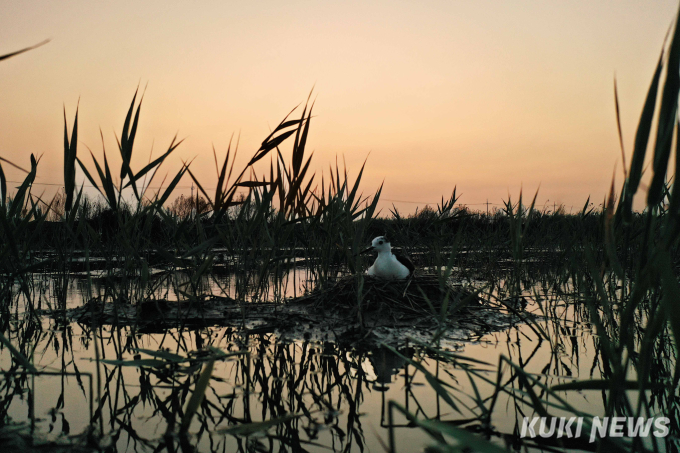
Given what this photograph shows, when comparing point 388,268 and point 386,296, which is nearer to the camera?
point 386,296

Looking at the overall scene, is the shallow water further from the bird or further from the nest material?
the bird

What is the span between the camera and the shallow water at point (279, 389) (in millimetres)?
1600

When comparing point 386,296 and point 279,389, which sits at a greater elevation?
point 386,296

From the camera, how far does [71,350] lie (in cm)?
283

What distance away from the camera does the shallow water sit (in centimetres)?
160

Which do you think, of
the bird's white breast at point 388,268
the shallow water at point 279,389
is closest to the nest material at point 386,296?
the bird's white breast at point 388,268

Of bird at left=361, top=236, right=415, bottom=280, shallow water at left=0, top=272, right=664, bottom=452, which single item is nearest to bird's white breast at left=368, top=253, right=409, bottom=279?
bird at left=361, top=236, right=415, bottom=280

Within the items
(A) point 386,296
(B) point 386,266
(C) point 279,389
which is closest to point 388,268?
(B) point 386,266

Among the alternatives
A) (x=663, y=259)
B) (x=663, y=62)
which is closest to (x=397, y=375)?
(x=663, y=259)

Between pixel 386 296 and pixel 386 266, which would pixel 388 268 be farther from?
pixel 386 296

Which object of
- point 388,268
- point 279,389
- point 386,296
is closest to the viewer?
point 279,389

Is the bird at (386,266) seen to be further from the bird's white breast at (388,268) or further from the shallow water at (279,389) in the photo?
the shallow water at (279,389)

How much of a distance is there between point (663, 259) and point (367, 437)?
3.45 ft

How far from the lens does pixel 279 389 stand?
2111 millimetres
